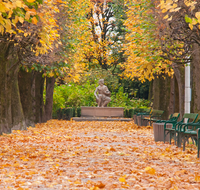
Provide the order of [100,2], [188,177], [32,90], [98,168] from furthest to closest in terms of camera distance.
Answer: [100,2] → [32,90] → [98,168] → [188,177]

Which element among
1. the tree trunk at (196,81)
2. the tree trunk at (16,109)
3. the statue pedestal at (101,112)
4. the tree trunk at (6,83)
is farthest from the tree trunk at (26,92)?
the statue pedestal at (101,112)

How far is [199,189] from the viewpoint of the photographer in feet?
16.3

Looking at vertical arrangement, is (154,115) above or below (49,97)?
below

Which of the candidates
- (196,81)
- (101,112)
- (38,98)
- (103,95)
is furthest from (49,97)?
(196,81)

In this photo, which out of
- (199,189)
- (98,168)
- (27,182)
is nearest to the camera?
(199,189)

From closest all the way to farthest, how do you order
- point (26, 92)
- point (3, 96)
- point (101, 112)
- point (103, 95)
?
point (3, 96) < point (26, 92) < point (101, 112) < point (103, 95)

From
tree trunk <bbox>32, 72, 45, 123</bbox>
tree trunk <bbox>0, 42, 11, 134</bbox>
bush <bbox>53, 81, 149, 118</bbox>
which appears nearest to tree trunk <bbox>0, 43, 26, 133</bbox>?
tree trunk <bbox>0, 42, 11, 134</bbox>

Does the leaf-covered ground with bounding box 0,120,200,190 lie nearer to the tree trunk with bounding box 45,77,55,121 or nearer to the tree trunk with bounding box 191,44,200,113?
the tree trunk with bounding box 191,44,200,113

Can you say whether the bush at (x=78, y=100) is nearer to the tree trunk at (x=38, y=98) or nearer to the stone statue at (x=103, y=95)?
the stone statue at (x=103, y=95)

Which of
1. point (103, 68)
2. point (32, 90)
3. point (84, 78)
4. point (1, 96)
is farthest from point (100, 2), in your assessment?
point (1, 96)

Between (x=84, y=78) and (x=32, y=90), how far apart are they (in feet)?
55.8

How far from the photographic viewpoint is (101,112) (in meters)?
28.3

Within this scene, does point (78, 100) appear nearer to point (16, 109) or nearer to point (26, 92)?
point (26, 92)

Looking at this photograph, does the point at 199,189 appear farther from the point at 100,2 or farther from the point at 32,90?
the point at 100,2
